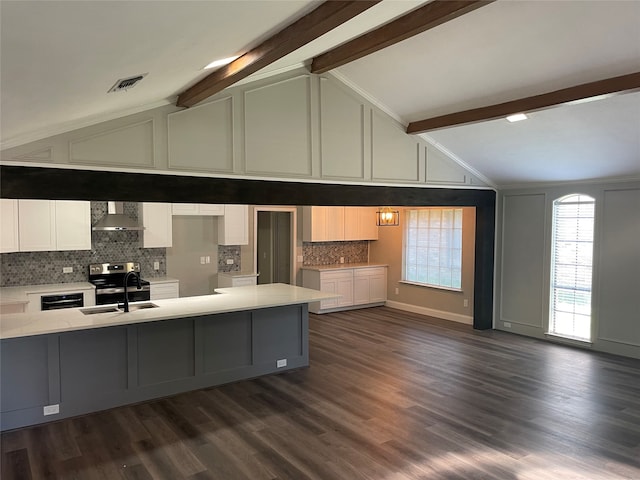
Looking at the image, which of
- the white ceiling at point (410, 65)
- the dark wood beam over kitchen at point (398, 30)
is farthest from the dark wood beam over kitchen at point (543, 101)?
the dark wood beam over kitchen at point (398, 30)

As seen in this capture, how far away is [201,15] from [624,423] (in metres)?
4.65

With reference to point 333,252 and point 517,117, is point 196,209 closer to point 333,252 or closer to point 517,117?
point 333,252

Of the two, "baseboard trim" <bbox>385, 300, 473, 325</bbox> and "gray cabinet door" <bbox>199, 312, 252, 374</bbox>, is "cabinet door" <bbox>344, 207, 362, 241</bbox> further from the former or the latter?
"gray cabinet door" <bbox>199, 312, 252, 374</bbox>

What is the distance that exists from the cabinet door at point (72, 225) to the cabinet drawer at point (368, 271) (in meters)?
4.71

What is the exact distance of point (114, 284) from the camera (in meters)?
6.65

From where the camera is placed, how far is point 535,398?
4723 mm

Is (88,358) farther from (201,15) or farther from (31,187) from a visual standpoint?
(201,15)

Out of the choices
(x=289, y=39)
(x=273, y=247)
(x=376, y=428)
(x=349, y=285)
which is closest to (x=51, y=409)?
(x=376, y=428)

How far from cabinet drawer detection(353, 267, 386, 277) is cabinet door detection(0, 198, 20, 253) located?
550 cm

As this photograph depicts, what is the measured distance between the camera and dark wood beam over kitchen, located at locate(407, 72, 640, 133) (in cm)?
413

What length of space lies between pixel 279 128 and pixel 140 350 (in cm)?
279

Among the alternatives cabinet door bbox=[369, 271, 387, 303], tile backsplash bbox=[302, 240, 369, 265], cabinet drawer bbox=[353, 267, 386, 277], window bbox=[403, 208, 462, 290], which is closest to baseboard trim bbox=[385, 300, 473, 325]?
cabinet door bbox=[369, 271, 387, 303]

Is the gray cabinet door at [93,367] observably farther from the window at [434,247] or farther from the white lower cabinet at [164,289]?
the window at [434,247]

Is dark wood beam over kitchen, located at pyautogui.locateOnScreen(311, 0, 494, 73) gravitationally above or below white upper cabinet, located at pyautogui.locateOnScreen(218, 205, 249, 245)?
above
